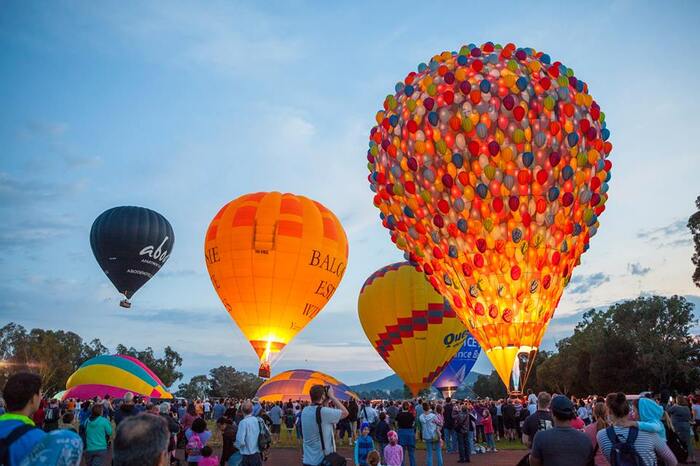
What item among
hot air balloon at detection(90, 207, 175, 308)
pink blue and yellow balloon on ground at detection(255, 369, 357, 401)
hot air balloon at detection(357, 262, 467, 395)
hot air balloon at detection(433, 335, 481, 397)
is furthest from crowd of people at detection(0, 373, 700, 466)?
hot air balloon at detection(433, 335, 481, 397)

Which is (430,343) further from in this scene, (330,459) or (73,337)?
(73,337)

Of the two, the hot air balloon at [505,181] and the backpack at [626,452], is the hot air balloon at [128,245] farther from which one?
the backpack at [626,452]

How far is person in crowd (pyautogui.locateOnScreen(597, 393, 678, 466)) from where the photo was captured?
452 centimetres

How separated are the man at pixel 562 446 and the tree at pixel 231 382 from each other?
95369 mm

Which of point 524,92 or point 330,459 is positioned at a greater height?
point 524,92

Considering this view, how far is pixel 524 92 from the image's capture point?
1748cm

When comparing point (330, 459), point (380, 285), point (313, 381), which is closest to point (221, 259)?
point (380, 285)

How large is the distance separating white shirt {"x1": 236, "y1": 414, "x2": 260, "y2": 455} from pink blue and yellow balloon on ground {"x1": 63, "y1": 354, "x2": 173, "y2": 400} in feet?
95.0

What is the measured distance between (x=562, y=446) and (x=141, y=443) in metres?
2.92

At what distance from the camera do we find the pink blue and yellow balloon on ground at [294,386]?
1571 inches

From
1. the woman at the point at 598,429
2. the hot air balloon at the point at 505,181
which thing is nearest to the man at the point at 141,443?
the woman at the point at 598,429

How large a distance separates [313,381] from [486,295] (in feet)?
83.3

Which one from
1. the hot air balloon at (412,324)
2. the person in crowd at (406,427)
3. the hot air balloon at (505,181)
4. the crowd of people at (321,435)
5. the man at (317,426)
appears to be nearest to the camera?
the crowd of people at (321,435)

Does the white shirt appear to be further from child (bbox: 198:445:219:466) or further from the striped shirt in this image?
the striped shirt
